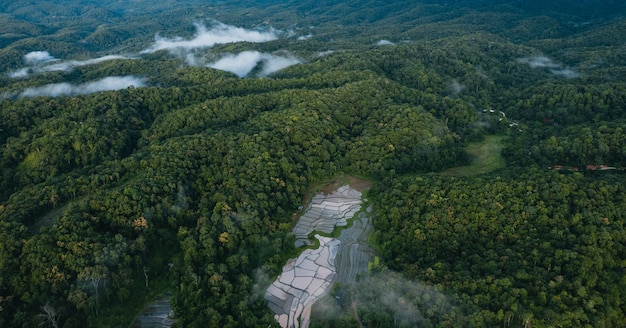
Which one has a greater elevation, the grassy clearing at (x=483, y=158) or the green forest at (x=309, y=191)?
the green forest at (x=309, y=191)

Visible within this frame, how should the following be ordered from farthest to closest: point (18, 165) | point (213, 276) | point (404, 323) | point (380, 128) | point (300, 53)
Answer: point (300, 53)
point (380, 128)
point (18, 165)
point (213, 276)
point (404, 323)

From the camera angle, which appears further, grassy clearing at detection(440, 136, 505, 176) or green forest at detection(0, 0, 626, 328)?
grassy clearing at detection(440, 136, 505, 176)

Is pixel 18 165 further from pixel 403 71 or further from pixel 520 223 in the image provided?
pixel 403 71

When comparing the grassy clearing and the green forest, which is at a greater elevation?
the green forest

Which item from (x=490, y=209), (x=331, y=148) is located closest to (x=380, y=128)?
(x=331, y=148)

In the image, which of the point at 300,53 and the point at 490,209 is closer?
the point at 490,209
